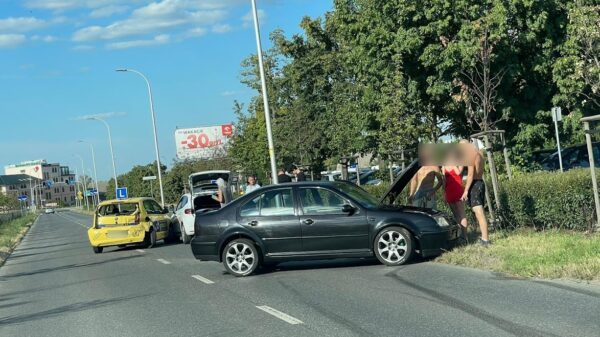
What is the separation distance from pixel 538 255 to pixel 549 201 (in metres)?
2.52

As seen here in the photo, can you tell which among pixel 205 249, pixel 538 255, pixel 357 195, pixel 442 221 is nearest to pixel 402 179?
pixel 357 195

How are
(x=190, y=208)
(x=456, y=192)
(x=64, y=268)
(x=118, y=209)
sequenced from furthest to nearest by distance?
1. (x=118, y=209)
2. (x=190, y=208)
3. (x=64, y=268)
4. (x=456, y=192)

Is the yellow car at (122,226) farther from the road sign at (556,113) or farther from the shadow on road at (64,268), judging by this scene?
the road sign at (556,113)

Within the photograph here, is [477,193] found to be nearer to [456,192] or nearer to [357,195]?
[456,192]

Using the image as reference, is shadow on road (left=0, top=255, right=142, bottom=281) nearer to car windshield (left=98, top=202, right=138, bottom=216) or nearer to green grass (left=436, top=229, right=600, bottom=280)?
car windshield (left=98, top=202, right=138, bottom=216)

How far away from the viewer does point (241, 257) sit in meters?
11.6

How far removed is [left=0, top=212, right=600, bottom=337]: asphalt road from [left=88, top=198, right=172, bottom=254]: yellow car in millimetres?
6179

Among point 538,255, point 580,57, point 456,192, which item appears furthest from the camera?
point 580,57

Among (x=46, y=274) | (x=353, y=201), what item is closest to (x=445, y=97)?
(x=353, y=201)

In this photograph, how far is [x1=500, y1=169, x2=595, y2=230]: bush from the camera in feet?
38.8

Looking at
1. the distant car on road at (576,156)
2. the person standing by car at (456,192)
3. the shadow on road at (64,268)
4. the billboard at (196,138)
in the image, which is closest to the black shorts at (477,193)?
the person standing by car at (456,192)

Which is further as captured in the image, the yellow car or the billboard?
the billboard

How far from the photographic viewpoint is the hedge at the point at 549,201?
11.8 meters

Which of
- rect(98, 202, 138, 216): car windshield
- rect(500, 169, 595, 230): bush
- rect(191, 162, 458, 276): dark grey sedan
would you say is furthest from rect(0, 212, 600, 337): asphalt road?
rect(98, 202, 138, 216): car windshield
